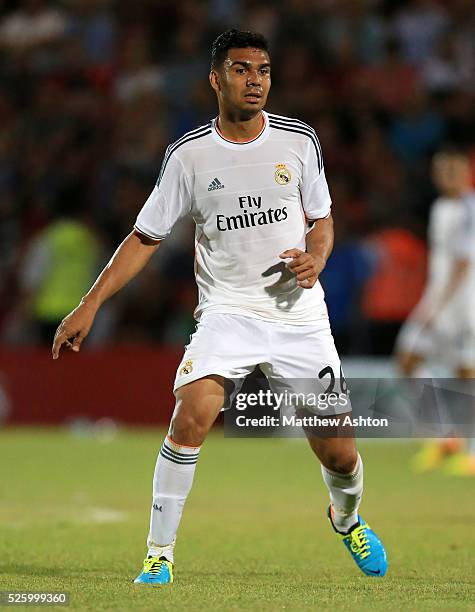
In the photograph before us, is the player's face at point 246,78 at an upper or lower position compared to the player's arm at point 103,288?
upper

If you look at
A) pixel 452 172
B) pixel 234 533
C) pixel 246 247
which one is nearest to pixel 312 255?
pixel 246 247

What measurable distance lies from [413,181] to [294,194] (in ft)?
31.6

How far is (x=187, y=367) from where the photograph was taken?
232 inches

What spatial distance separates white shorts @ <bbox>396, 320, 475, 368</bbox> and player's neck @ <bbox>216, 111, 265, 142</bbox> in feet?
20.8

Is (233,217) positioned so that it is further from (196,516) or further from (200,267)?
(196,516)

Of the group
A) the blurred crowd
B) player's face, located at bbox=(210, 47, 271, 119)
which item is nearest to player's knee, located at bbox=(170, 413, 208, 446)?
player's face, located at bbox=(210, 47, 271, 119)

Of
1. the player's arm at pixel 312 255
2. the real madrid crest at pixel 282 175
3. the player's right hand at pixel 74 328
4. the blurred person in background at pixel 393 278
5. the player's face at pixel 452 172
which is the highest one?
the real madrid crest at pixel 282 175

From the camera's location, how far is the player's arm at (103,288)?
582 centimetres

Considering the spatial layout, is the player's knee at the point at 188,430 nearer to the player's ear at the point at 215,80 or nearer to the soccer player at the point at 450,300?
the player's ear at the point at 215,80

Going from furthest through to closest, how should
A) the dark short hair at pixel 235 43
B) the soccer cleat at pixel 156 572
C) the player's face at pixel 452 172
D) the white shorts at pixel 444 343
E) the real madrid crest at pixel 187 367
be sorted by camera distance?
the white shorts at pixel 444 343
the player's face at pixel 452 172
the dark short hair at pixel 235 43
the real madrid crest at pixel 187 367
the soccer cleat at pixel 156 572

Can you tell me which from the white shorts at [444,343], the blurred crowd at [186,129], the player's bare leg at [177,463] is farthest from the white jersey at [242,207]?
the blurred crowd at [186,129]

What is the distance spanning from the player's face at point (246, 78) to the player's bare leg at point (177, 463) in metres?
1.25

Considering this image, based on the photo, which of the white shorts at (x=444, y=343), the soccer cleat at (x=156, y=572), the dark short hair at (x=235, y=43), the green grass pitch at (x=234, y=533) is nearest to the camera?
the green grass pitch at (x=234, y=533)

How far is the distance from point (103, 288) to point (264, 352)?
0.79m
